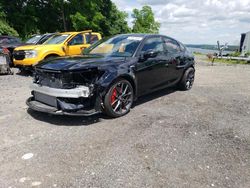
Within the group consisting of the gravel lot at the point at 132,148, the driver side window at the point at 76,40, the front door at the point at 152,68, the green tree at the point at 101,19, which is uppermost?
the green tree at the point at 101,19

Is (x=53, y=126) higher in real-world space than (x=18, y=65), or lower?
lower

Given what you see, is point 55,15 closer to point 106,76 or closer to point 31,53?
point 31,53

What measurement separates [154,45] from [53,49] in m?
5.21

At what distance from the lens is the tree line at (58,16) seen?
2788 centimetres

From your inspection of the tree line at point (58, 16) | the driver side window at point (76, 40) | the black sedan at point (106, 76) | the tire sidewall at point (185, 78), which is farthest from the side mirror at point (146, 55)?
the tree line at point (58, 16)

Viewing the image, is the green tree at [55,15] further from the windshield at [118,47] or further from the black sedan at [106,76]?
the black sedan at [106,76]

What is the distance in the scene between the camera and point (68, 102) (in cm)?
450

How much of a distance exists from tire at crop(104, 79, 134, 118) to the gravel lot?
0.65ft

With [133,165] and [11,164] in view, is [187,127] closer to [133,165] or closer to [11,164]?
[133,165]

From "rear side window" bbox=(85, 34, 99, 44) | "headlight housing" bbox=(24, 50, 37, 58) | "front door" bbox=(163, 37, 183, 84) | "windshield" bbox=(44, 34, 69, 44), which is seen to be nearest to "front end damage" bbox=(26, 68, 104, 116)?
"front door" bbox=(163, 37, 183, 84)

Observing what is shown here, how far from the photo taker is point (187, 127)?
184 inches

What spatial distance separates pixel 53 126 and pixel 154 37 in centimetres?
324

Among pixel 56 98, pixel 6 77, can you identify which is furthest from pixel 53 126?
pixel 6 77

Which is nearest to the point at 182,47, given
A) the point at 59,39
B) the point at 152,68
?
the point at 152,68
